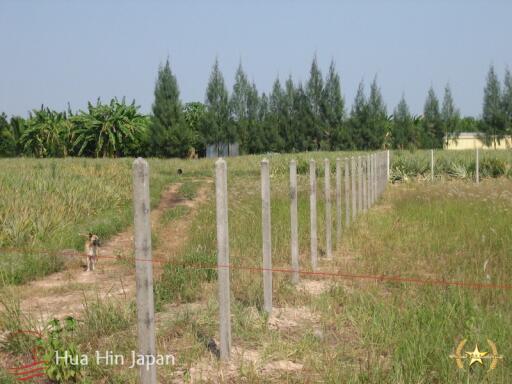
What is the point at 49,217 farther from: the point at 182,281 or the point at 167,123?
the point at 167,123

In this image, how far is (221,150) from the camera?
4384 cm

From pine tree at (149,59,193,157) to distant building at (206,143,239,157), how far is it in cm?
308

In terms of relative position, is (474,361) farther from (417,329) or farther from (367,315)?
(367,315)

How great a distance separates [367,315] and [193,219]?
7.51 meters

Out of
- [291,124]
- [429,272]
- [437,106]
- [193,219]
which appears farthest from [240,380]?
[437,106]

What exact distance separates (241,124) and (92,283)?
37.7m

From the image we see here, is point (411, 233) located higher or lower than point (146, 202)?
lower

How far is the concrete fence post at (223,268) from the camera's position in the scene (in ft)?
12.7

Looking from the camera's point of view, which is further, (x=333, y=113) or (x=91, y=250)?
(x=333, y=113)

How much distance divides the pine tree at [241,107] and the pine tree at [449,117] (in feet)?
61.8

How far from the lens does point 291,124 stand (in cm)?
4494

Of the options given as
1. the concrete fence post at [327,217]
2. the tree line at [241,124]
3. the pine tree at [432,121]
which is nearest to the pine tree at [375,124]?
the tree line at [241,124]

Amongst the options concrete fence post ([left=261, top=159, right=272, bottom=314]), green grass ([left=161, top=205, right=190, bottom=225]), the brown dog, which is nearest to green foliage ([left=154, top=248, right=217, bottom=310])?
concrete fence post ([left=261, top=159, right=272, bottom=314])

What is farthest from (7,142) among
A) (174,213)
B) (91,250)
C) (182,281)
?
(182,281)
